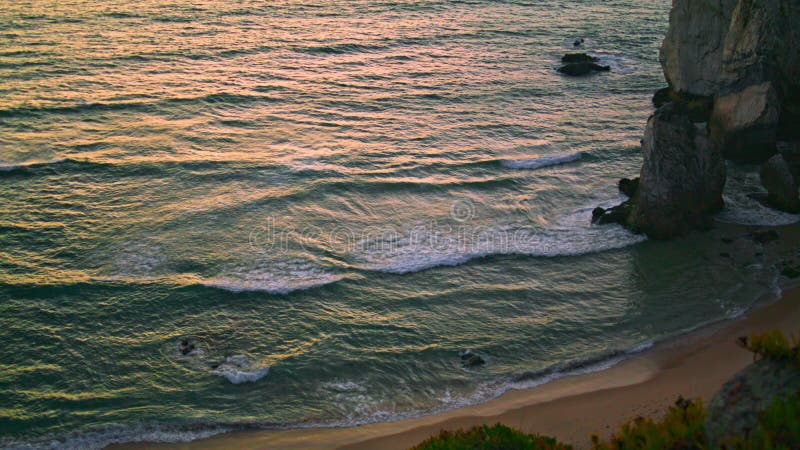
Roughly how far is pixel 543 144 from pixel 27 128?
75.1ft

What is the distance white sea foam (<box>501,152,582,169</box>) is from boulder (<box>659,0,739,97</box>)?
6.71 m

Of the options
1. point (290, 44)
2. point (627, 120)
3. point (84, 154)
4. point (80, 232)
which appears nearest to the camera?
point (80, 232)

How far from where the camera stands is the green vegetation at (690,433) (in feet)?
32.7

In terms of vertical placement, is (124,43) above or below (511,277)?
above

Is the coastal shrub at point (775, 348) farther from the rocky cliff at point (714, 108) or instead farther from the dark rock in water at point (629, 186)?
the dark rock in water at point (629, 186)

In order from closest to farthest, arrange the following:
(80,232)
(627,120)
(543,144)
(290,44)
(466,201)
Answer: (80,232) → (466,201) → (543,144) → (627,120) → (290,44)

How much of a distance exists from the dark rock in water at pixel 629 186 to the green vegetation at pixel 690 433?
1684 centimetres

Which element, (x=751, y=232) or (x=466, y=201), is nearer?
(x=751, y=232)

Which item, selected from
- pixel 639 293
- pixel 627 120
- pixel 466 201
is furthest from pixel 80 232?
pixel 627 120

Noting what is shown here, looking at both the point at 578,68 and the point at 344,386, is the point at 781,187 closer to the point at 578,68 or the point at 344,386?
the point at 344,386

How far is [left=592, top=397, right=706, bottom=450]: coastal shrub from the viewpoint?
436 inches

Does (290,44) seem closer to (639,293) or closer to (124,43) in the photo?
(124,43)

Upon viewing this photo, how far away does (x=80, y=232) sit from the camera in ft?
88.4

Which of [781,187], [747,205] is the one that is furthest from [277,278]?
[781,187]
